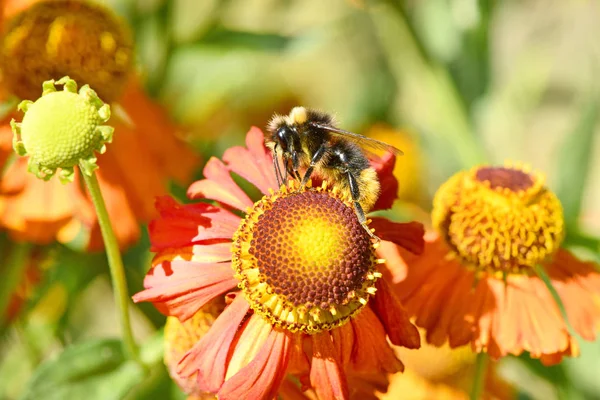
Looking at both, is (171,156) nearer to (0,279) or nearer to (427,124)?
(0,279)

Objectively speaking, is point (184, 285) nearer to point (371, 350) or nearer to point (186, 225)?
point (186, 225)

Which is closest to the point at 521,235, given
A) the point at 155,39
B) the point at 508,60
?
the point at 155,39

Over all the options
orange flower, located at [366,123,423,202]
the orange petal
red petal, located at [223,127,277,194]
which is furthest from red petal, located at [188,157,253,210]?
orange flower, located at [366,123,423,202]

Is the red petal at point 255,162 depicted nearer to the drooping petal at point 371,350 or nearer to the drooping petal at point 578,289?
the drooping petal at point 371,350

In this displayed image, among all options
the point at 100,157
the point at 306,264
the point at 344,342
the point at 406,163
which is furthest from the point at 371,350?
the point at 406,163

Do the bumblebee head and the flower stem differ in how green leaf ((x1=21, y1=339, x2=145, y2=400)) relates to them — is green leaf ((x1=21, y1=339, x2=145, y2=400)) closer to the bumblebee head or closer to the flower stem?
the flower stem

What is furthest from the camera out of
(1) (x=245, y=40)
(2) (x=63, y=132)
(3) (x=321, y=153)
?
(1) (x=245, y=40)
